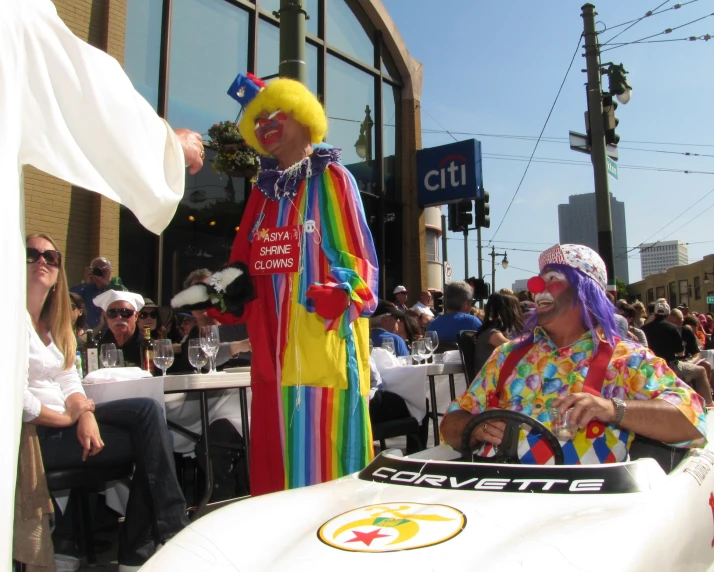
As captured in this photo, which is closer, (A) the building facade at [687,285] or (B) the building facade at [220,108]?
(B) the building facade at [220,108]

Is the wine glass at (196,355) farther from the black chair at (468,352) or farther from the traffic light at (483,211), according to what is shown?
the traffic light at (483,211)

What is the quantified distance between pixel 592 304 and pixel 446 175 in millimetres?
11165

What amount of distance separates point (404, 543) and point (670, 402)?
50.1 inches

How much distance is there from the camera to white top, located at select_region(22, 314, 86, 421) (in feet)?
9.73

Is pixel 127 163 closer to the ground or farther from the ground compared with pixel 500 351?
farther from the ground

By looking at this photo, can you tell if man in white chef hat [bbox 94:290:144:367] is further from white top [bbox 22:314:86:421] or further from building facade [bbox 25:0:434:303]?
building facade [bbox 25:0:434:303]

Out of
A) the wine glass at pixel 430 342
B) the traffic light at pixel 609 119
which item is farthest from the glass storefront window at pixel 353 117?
the wine glass at pixel 430 342

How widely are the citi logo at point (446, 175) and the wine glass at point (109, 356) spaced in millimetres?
10358

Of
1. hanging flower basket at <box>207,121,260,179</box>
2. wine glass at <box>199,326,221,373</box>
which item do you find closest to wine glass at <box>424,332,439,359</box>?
hanging flower basket at <box>207,121,260,179</box>

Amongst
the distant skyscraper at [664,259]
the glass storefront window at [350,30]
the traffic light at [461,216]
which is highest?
the distant skyscraper at [664,259]

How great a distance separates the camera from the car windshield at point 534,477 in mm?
1766

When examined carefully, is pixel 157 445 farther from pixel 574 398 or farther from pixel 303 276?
pixel 574 398

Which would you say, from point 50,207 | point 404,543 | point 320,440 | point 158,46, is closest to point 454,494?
point 404,543

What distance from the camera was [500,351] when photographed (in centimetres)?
284
